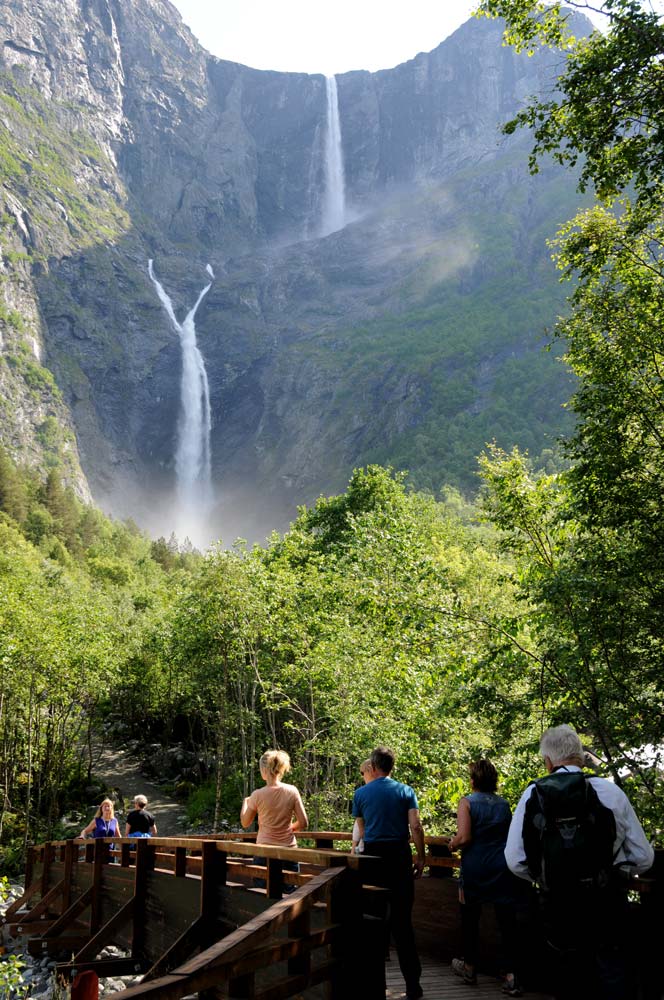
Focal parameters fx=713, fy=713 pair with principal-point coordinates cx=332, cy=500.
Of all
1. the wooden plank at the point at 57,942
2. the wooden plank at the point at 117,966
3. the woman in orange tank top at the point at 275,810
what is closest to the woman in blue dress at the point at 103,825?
the wooden plank at the point at 57,942

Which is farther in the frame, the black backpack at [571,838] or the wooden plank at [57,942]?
the wooden plank at [57,942]

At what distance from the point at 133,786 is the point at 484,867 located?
30744 millimetres

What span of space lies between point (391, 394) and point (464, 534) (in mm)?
102576

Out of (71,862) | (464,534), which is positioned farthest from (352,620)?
(464,534)

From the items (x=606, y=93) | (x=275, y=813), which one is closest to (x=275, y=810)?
(x=275, y=813)

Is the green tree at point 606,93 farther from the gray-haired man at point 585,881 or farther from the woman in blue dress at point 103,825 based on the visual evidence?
the woman in blue dress at point 103,825

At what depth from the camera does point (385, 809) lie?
5.88m

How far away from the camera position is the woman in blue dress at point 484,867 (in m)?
6.00

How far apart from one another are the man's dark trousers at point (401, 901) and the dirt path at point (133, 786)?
22.8 meters

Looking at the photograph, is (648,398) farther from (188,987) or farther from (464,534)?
(464,534)

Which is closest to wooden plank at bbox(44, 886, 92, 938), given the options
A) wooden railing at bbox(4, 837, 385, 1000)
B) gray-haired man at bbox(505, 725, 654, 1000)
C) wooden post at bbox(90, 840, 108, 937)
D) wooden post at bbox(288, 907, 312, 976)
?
wooden railing at bbox(4, 837, 385, 1000)

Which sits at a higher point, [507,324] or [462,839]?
[507,324]

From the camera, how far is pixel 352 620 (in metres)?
20.5

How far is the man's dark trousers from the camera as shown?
5645 millimetres
